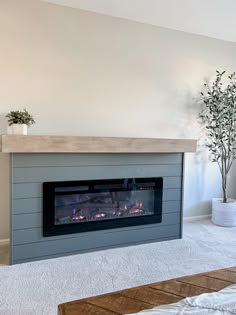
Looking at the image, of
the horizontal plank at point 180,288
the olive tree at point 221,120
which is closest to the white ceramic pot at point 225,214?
the olive tree at point 221,120

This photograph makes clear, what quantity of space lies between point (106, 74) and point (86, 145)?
112 cm

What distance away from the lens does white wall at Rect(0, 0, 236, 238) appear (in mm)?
2816

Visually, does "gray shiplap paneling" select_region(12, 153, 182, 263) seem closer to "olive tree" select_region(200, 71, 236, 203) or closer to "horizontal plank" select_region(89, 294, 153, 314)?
"olive tree" select_region(200, 71, 236, 203)

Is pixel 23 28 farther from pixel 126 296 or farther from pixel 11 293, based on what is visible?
pixel 126 296

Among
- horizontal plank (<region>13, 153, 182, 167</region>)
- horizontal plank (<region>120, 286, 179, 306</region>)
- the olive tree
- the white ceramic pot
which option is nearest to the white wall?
the olive tree

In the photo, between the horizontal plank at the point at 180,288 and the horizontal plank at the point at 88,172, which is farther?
the horizontal plank at the point at 88,172

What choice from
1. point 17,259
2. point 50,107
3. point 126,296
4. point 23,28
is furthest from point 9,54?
point 126,296

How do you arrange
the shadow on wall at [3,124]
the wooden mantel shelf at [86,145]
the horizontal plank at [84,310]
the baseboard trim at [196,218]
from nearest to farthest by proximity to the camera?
the horizontal plank at [84,310] → the wooden mantel shelf at [86,145] → the shadow on wall at [3,124] → the baseboard trim at [196,218]

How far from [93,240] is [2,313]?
1112mm

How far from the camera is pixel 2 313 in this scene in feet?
5.66

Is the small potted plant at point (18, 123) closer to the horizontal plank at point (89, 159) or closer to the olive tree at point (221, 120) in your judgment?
the horizontal plank at point (89, 159)

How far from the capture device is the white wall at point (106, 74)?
2.82 metres

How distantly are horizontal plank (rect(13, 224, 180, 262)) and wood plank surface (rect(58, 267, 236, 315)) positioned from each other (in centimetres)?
134

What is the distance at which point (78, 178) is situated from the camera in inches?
104
